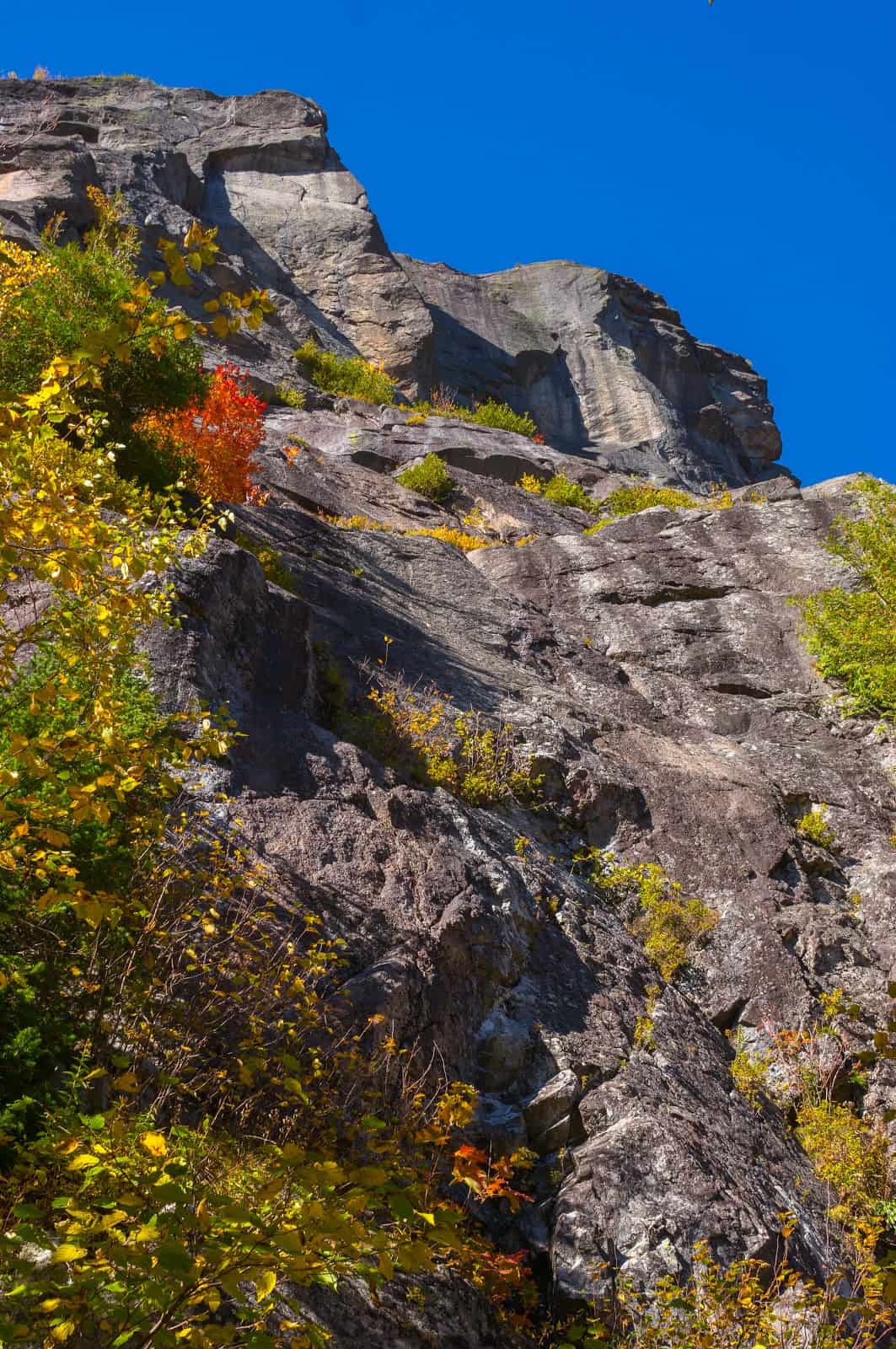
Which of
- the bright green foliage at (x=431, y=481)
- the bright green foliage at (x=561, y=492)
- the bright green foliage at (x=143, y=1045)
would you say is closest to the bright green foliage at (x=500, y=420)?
the bright green foliage at (x=561, y=492)

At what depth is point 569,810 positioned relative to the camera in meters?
11.6

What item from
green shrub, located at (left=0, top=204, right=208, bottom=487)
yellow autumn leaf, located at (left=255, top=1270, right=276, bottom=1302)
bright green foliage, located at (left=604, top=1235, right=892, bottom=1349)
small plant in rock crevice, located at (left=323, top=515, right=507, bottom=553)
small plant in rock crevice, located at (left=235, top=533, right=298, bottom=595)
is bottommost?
bright green foliage, located at (left=604, top=1235, right=892, bottom=1349)

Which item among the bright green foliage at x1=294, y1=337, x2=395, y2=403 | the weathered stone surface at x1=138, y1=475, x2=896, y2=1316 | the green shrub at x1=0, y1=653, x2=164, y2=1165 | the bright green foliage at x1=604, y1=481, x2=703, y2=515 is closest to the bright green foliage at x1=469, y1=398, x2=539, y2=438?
the bright green foliage at x1=294, y1=337, x2=395, y2=403

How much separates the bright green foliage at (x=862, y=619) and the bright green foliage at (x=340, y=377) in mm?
18711

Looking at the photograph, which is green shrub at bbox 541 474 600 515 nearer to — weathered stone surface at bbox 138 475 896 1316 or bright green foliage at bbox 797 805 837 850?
weathered stone surface at bbox 138 475 896 1316

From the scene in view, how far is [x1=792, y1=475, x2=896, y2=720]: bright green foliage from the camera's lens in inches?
603

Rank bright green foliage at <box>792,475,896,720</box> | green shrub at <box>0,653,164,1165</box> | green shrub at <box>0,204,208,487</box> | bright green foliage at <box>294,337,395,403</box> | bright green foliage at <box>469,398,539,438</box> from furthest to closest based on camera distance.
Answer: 1. bright green foliage at <box>469,398,539,438</box>
2. bright green foliage at <box>294,337,395,403</box>
3. bright green foliage at <box>792,475,896,720</box>
4. green shrub at <box>0,204,208,487</box>
5. green shrub at <box>0,653,164,1165</box>

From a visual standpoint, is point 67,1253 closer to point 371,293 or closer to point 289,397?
point 289,397

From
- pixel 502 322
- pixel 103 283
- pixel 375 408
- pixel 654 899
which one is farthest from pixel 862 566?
pixel 502 322

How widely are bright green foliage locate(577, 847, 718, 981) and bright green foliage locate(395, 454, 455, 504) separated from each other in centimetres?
1490

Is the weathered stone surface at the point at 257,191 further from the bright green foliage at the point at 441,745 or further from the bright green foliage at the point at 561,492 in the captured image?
the bright green foliage at the point at 441,745

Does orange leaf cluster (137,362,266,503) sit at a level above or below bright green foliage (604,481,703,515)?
below

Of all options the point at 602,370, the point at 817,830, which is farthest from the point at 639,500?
the point at 602,370

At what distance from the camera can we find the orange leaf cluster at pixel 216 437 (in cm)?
1350
